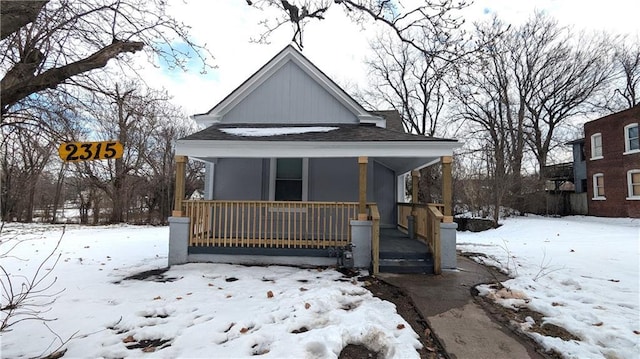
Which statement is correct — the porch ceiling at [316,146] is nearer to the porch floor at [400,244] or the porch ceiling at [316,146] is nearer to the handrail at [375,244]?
the handrail at [375,244]

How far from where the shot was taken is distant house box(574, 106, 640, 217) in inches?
675

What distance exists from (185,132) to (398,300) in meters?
25.2

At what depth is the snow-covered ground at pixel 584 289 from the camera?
3.51m

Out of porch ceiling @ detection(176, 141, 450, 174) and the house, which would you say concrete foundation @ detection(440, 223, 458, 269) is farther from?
porch ceiling @ detection(176, 141, 450, 174)

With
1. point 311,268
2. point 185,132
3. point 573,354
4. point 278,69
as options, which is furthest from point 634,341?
point 185,132

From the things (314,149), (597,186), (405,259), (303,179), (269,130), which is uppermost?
(269,130)

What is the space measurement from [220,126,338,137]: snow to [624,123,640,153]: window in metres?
18.4

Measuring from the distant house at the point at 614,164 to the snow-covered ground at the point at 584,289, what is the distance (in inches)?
365

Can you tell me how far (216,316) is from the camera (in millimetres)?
4211

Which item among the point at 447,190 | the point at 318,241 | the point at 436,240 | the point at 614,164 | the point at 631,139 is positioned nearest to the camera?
the point at 436,240

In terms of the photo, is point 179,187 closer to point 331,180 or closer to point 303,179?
point 303,179

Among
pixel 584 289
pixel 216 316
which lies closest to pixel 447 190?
pixel 584 289

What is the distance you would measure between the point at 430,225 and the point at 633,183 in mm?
17890

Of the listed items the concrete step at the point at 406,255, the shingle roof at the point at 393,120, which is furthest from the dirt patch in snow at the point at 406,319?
the shingle roof at the point at 393,120
